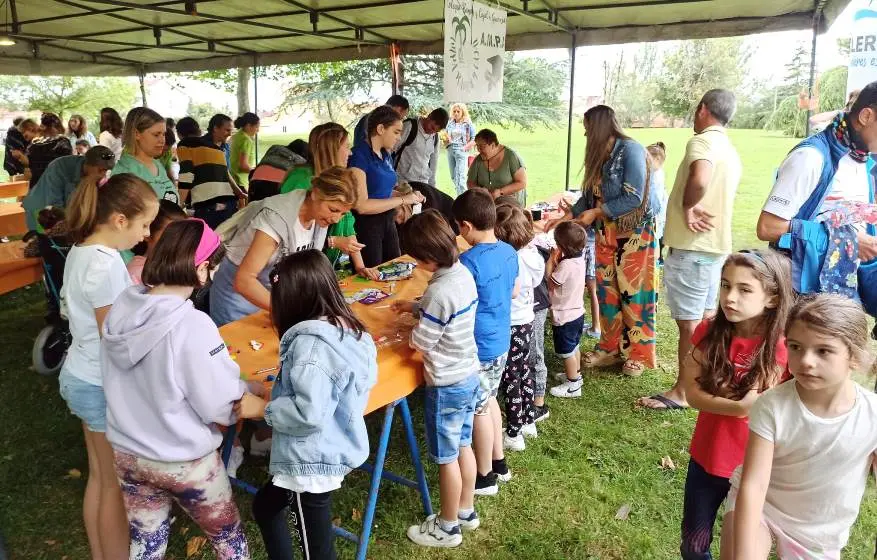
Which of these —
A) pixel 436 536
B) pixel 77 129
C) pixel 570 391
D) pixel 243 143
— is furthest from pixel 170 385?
pixel 77 129

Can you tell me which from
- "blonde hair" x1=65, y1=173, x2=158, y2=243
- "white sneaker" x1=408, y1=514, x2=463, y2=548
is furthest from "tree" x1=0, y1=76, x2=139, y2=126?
"white sneaker" x1=408, y1=514, x2=463, y2=548

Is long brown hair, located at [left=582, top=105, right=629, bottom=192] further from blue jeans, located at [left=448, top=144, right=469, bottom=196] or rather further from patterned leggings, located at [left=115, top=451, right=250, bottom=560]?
blue jeans, located at [left=448, top=144, right=469, bottom=196]

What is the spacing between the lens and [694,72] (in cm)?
2377

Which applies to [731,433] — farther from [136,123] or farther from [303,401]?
[136,123]

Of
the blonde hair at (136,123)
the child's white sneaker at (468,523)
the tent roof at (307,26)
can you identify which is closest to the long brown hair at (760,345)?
the child's white sneaker at (468,523)

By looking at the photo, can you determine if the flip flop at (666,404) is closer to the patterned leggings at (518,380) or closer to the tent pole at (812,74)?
the patterned leggings at (518,380)

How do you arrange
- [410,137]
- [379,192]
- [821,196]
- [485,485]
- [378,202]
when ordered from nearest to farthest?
[821,196] → [485,485] → [378,202] → [379,192] → [410,137]

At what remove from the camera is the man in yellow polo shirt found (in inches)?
121

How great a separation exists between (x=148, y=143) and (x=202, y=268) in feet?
6.29

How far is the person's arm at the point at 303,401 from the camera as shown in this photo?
60.1 inches

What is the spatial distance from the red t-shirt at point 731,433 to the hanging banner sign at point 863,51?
2.53 m

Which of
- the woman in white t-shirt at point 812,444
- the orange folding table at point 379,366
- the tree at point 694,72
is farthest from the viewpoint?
the tree at point 694,72

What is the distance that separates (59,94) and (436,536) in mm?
30726

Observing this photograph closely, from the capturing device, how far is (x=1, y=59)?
24.3ft
